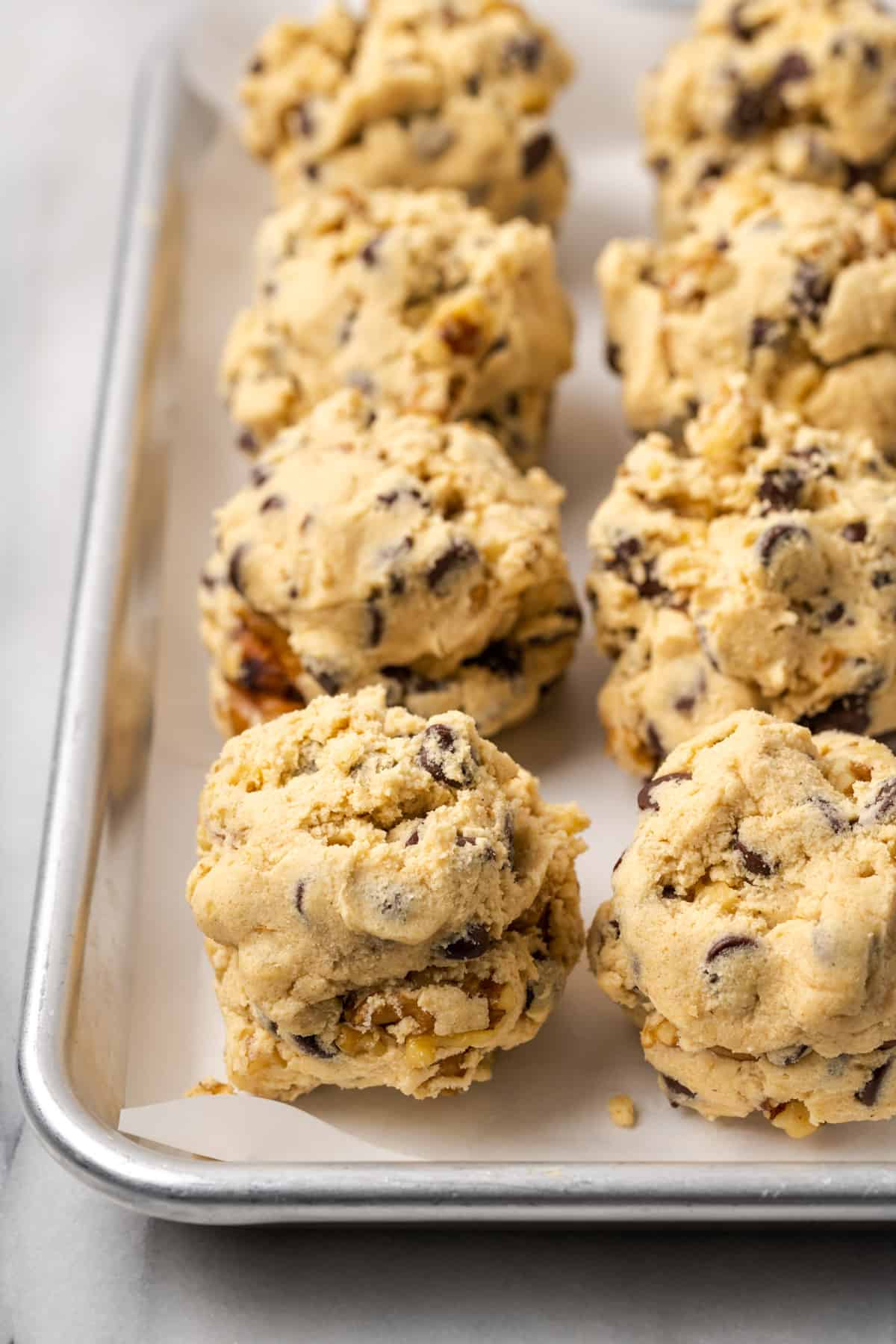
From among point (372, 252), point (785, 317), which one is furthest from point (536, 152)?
point (785, 317)

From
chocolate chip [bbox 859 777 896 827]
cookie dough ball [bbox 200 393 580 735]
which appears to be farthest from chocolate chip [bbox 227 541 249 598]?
chocolate chip [bbox 859 777 896 827]

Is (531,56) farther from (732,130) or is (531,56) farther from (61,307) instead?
(61,307)

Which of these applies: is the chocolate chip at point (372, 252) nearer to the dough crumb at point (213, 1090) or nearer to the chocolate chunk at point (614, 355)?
the chocolate chunk at point (614, 355)

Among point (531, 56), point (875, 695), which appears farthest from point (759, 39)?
point (875, 695)

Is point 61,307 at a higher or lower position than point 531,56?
lower

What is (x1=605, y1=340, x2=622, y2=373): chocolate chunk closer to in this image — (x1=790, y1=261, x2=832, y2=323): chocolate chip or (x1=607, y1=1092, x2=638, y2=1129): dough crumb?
(x1=790, y1=261, x2=832, y2=323): chocolate chip

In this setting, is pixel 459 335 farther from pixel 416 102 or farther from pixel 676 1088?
pixel 676 1088
